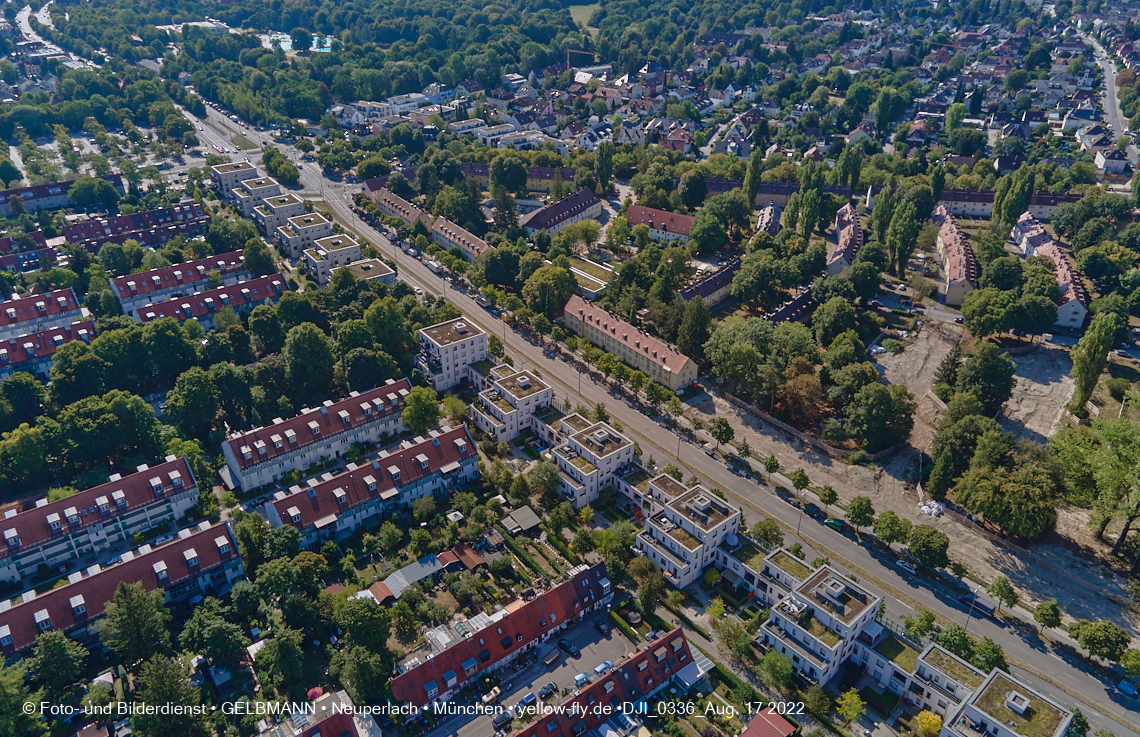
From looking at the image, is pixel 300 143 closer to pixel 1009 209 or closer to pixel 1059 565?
pixel 1009 209

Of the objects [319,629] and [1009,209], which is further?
[1009,209]

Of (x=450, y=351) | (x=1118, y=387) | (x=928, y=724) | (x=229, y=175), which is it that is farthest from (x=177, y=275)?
(x=1118, y=387)

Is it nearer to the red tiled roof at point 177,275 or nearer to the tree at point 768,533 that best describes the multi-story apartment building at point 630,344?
the tree at point 768,533

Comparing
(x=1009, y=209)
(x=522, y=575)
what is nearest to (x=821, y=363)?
(x=522, y=575)

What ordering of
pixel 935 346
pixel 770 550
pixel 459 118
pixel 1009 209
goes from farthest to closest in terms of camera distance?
pixel 459 118 → pixel 1009 209 → pixel 935 346 → pixel 770 550

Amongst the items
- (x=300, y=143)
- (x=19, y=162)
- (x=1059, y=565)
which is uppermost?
(x=1059, y=565)

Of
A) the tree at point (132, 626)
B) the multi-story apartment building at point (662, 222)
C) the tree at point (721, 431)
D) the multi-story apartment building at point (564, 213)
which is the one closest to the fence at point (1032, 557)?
the tree at point (721, 431)
